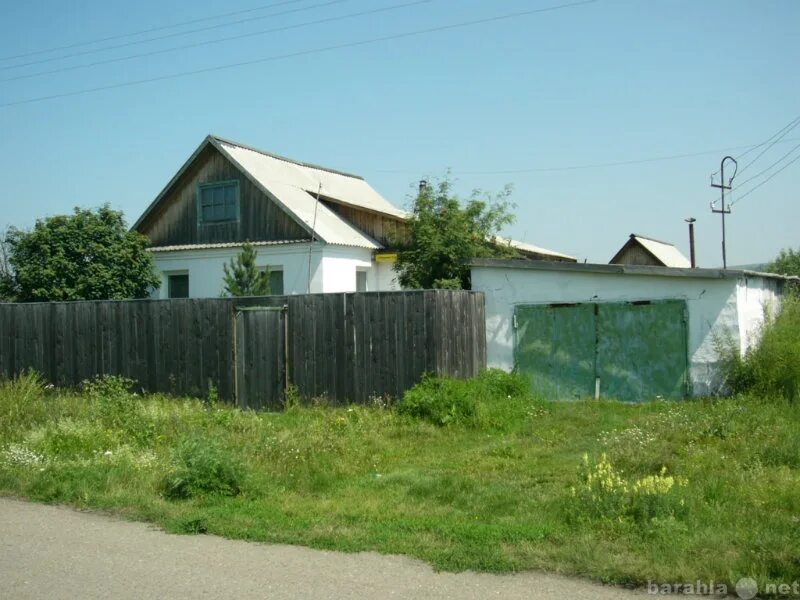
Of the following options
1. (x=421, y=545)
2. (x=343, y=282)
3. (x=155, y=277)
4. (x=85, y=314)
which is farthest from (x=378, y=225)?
(x=421, y=545)

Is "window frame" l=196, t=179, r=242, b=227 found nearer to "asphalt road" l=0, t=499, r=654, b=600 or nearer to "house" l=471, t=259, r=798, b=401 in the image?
"house" l=471, t=259, r=798, b=401

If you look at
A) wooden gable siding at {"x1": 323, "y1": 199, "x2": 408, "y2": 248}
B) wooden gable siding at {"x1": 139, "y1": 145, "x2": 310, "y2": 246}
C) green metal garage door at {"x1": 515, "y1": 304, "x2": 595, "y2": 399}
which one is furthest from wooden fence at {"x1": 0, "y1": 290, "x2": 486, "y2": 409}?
wooden gable siding at {"x1": 323, "y1": 199, "x2": 408, "y2": 248}

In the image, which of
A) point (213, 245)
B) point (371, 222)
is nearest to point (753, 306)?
point (371, 222)

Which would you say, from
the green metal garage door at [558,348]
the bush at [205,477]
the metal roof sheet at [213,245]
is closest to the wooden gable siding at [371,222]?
the metal roof sheet at [213,245]

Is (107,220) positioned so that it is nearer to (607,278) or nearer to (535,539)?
(607,278)

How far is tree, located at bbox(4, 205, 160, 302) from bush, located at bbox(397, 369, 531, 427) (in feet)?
39.4

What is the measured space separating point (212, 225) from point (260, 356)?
1036 centimetres

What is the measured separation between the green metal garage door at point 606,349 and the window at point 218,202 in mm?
11756

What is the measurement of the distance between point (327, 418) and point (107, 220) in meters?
12.5

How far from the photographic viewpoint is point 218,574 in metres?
6.19

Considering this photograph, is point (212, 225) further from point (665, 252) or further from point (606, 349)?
point (665, 252)

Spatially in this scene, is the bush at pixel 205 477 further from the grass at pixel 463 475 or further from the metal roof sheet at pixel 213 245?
the metal roof sheet at pixel 213 245

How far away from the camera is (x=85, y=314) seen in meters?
16.7

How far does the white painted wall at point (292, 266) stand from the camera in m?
22.5
